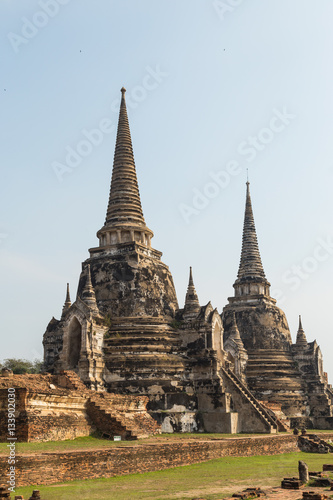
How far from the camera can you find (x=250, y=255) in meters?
51.3

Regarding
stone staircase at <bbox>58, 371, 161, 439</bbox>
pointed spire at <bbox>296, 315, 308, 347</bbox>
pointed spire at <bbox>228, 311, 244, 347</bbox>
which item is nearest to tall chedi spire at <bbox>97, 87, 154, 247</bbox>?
stone staircase at <bbox>58, 371, 161, 439</bbox>

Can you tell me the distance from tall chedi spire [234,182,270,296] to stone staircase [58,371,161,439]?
22849 mm

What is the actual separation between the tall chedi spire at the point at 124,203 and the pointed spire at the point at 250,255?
1505 centimetres

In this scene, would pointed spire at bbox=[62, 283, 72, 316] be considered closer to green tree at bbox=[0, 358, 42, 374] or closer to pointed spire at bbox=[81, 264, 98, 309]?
pointed spire at bbox=[81, 264, 98, 309]

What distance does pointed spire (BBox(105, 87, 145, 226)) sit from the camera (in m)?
37.5

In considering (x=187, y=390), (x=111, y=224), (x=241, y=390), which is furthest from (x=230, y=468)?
(x=111, y=224)

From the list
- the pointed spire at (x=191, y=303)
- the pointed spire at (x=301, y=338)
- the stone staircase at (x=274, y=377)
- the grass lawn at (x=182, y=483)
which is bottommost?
the grass lawn at (x=182, y=483)

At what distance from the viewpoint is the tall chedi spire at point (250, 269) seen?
4994cm

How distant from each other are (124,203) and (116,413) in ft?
52.0

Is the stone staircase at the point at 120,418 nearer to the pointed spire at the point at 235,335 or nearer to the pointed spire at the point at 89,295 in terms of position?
the pointed spire at the point at 89,295

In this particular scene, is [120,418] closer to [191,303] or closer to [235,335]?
A: [191,303]

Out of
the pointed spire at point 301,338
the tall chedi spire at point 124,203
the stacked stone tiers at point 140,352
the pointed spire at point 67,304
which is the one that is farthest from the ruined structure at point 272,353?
the pointed spire at point 67,304

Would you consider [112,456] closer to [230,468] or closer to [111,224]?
[230,468]

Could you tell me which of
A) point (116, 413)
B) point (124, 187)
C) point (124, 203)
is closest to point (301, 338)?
point (124, 203)
